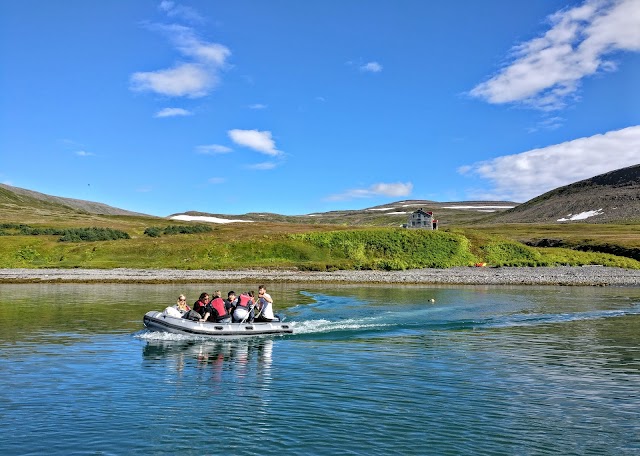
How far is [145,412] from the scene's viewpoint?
15.3 metres

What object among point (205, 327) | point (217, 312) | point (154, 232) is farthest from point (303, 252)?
point (205, 327)

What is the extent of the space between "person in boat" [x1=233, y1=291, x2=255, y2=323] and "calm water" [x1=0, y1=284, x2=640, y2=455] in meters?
2.27

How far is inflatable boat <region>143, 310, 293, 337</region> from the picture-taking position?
90.5ft

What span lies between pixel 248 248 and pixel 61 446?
2712 inches

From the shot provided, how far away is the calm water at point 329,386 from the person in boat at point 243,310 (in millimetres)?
2272

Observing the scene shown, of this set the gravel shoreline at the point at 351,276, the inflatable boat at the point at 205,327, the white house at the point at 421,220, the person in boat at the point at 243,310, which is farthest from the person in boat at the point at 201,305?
the white house at the point at 421,220

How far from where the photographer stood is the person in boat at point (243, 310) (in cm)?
2966

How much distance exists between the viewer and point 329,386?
18.3 meters

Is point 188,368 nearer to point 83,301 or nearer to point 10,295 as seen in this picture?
point 83,301

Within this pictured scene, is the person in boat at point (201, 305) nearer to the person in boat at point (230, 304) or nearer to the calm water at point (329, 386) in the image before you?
the person in boat at point (230, 304)

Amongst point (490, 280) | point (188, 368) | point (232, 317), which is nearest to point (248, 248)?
point (490, 280)

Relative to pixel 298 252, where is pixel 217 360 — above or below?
below

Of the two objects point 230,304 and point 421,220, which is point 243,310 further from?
point 421,220

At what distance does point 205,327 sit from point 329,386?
1145 centimetres
